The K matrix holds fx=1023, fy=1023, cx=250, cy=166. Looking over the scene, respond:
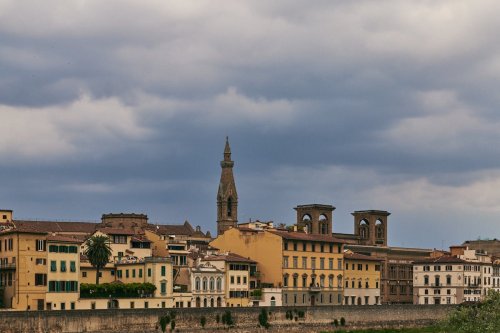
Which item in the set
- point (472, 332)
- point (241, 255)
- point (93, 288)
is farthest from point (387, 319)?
point (472, 332)

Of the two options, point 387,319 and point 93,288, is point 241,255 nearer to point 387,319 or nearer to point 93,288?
point 387,319

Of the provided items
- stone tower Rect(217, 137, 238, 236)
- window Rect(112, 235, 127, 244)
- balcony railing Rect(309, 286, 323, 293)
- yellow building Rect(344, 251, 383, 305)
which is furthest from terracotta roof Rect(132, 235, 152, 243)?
stone tower Rect(217, 137, 238, 236)

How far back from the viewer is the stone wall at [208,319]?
90.6 meters

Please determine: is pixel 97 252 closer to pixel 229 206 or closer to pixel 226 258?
pixel 226 258

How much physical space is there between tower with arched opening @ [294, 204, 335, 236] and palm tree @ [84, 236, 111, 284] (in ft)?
207

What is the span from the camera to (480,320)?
76750 millimetres

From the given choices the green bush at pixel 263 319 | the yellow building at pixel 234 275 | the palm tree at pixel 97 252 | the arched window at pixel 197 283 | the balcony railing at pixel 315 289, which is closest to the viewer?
the palm tree at pixel 97 252

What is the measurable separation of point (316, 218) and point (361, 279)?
25.7m

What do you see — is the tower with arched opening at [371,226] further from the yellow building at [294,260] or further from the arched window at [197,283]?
the arched window at [197,283]

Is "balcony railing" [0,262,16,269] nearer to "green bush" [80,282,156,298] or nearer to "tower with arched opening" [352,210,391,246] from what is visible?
"green bush" [80,282,156,298]

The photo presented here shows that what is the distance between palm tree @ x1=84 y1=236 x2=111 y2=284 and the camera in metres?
113

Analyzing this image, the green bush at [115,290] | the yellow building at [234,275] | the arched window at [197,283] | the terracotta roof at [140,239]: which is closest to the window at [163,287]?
the green bush at [115,290]

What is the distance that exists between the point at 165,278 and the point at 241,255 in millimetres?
23175

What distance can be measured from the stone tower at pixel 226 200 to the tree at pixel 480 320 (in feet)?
334
